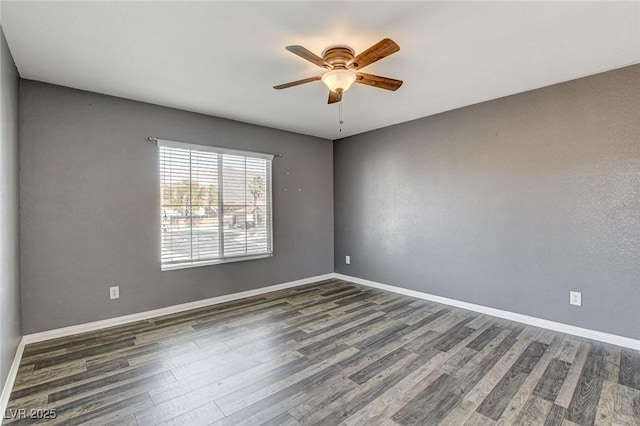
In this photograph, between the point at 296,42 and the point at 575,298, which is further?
the point at 575,298

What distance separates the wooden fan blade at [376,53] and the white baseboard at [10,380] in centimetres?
321

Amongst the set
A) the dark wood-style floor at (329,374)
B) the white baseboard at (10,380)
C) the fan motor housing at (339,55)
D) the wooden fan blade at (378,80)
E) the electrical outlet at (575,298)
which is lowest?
the dark wood-style floor at (329,374)

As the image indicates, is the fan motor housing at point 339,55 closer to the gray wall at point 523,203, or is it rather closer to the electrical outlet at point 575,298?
the gray wall at point 523,203

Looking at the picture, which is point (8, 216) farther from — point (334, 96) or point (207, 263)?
point (334, 96)

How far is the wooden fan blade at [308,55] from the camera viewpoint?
6.28ft

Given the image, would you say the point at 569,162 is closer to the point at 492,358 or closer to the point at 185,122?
the point at 492,358

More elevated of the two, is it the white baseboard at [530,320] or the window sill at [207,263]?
the window sill at [207,263]

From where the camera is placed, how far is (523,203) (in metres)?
3.34

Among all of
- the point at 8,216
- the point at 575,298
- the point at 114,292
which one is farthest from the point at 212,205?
the point at 575,298

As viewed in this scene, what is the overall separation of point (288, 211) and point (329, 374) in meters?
2.90

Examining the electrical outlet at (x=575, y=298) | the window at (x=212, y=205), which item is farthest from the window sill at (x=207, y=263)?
the electrical outlet at (x=575, y=298)

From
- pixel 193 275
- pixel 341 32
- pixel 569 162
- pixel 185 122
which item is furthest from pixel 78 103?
pixel 569 162

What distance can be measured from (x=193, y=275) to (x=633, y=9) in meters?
4.60

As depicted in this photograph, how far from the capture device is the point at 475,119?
3.69 meters
